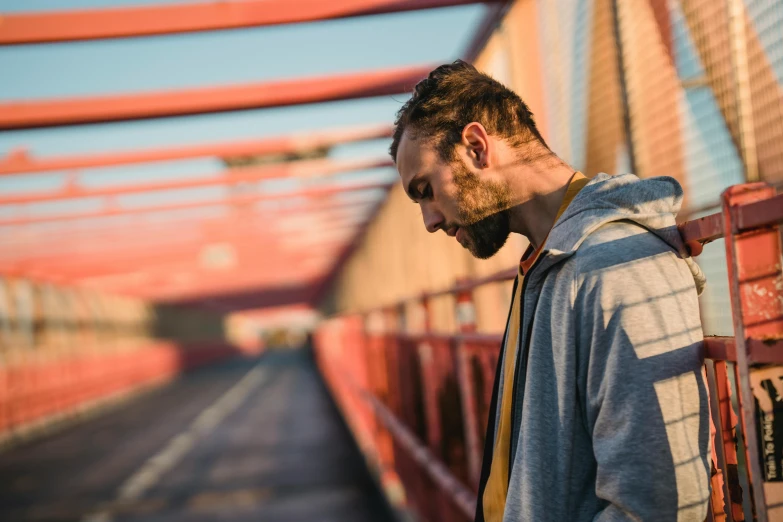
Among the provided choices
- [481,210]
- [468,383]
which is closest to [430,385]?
[468,383]

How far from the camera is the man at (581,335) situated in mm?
1358

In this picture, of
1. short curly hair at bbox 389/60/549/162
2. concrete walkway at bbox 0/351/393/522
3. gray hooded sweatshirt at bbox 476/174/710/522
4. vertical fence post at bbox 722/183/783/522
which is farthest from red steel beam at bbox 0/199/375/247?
vertical fence post at bbox 722/183/783/522

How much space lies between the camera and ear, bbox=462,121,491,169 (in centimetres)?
180

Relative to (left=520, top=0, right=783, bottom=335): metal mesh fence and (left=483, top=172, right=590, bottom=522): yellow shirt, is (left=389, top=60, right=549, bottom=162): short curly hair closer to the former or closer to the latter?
(left=483, top=172, right=590, bottom=522): yellow shirt

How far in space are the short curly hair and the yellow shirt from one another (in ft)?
0.56

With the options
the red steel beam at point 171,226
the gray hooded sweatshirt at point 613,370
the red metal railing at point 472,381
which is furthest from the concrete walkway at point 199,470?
the gray hooded sweatshirt at point 613,370

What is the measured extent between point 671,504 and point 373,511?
21.9 ft

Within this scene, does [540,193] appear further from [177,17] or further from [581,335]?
[177,17]

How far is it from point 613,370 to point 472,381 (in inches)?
94.8

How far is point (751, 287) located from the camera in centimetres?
139

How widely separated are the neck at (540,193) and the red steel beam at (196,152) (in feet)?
30.3

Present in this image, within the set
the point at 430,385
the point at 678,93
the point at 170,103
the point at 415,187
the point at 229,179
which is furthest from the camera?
the point at 229,179

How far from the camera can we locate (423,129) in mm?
1893

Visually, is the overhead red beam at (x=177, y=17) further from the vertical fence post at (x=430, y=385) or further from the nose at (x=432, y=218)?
the nose at (x=432, y=218)
